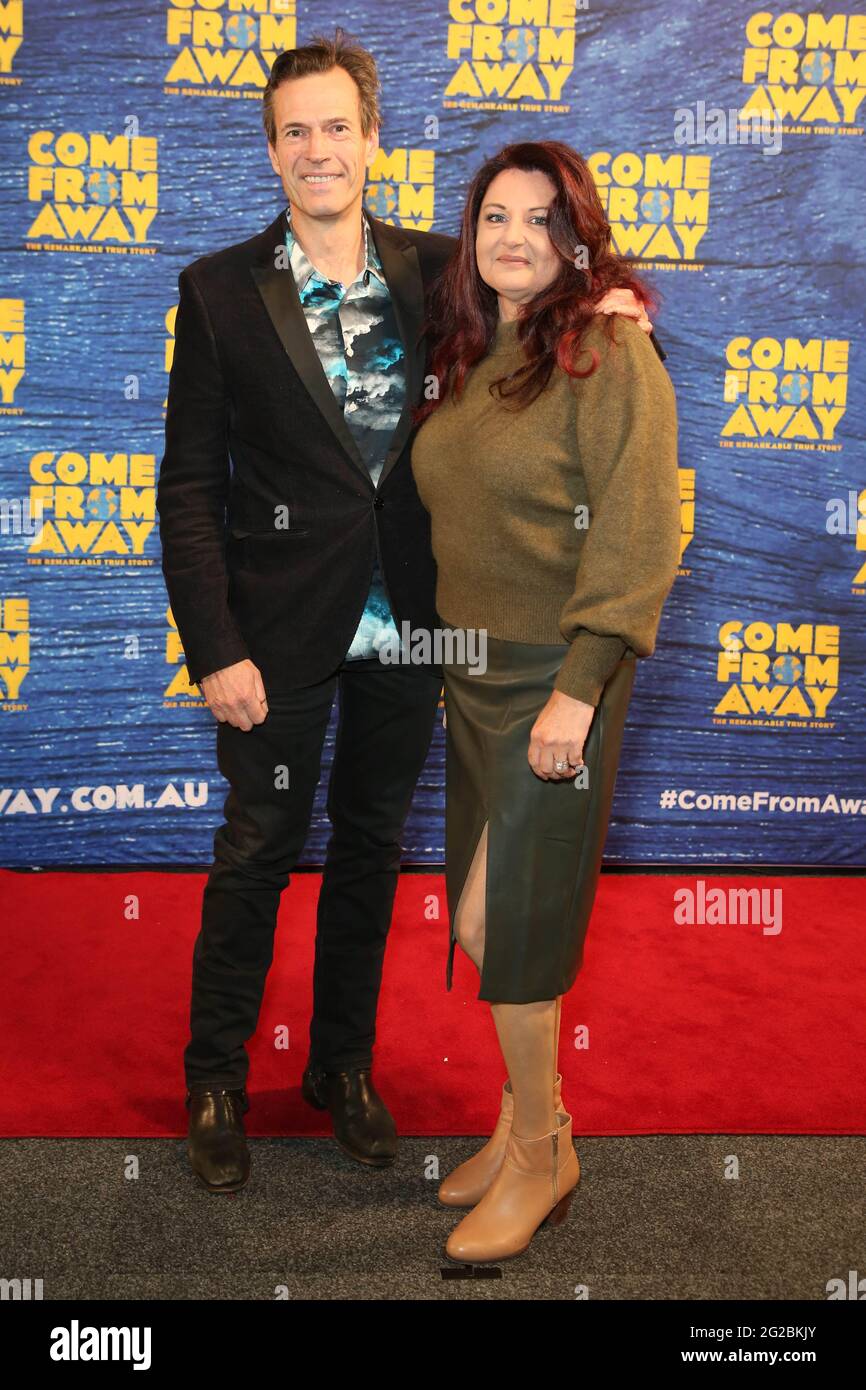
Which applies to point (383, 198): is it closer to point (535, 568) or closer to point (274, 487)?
point (274, 487)

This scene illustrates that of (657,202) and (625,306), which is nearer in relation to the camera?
(625,306)

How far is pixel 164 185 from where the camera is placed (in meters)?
3.75

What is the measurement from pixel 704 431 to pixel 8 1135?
270 centimetres

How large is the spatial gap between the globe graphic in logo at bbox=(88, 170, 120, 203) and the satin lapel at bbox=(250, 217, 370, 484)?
1716 mm

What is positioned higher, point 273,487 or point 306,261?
point 306,261

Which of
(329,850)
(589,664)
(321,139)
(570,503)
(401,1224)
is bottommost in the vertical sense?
(401,1224)

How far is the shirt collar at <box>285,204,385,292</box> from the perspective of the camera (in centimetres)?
232

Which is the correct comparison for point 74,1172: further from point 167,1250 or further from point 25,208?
point 25,208

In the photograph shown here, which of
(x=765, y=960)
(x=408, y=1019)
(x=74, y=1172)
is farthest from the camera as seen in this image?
(x=765, y=960)

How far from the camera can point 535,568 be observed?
6.44 feet

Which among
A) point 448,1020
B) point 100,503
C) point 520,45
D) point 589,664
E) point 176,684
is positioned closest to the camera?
point 589,664

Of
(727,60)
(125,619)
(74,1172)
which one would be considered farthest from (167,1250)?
(727,60)

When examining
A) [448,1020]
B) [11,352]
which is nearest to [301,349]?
[448,1020]

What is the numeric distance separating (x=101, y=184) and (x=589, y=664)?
2549mm
